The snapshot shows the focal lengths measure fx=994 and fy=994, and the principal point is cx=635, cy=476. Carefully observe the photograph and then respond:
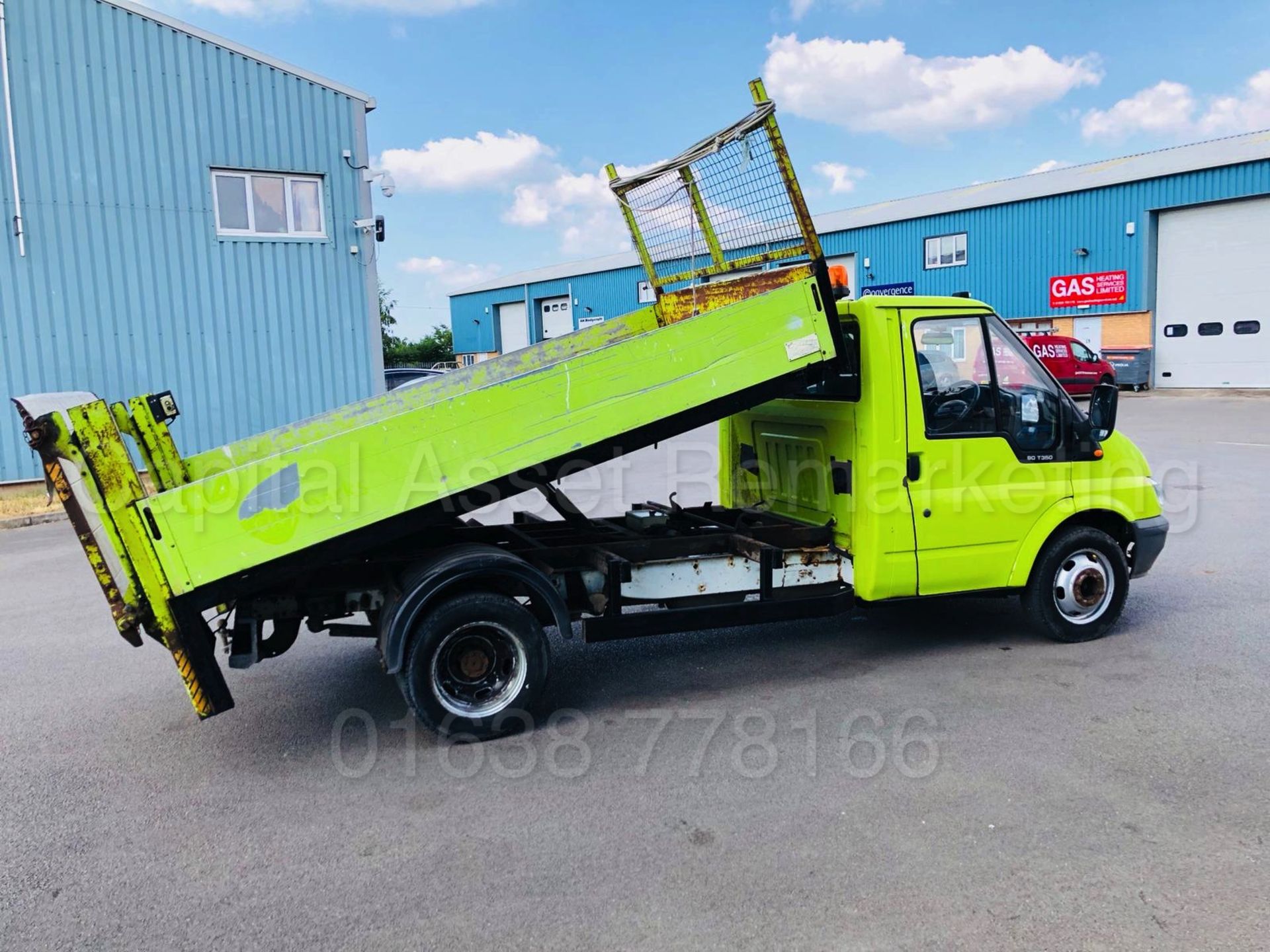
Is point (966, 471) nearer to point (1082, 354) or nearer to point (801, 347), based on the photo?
point (801, 347)

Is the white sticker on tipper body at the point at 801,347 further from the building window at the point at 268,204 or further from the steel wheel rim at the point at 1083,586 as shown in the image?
the building window at the point at 268,204

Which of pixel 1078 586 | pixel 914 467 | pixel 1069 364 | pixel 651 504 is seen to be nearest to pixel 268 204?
pixel 651 504

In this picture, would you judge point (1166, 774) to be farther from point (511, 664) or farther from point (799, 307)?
point (511, 664)

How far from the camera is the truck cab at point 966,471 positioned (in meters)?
5.51

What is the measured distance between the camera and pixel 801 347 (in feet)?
16.4

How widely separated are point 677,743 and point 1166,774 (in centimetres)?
212

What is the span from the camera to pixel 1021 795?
13.4 feet

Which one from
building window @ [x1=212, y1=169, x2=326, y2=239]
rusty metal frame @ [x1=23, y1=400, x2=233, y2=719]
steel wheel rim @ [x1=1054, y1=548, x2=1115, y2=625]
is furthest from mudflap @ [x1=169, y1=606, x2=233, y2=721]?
building window @ [x1=212, y1=169, x2=326, y2=239]

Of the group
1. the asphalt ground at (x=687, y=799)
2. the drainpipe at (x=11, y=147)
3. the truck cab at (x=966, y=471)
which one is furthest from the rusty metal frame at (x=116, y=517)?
the drainpipe at (x=11, y=147)

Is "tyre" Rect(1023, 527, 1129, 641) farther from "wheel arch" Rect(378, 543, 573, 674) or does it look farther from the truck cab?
"wheel arch" Rect(378, 543, 573, 674)

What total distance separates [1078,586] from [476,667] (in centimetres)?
368

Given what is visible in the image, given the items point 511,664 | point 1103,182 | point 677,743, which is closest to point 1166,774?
point 677,743

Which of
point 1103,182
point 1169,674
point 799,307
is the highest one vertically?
point 1103,182

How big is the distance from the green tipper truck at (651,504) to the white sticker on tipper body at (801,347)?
15 mm
